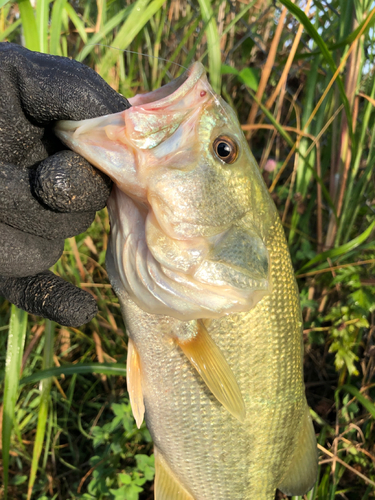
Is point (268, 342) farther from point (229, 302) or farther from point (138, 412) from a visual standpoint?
point (138, 412)

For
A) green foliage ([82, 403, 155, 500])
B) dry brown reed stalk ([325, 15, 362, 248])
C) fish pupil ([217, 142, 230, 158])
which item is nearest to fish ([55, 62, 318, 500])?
fish pupil ([217, 142, 230, 158])

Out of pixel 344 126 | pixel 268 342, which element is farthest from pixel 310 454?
pixel 344 126

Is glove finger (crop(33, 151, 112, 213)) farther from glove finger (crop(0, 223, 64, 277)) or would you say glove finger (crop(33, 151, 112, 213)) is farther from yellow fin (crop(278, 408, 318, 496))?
yellow fin (crop(278, 408, 318, 496))

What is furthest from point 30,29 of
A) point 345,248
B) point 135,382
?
point 345,248

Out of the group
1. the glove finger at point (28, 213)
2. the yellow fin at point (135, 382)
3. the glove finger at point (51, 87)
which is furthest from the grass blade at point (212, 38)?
the yellow fin at point (135, 382)

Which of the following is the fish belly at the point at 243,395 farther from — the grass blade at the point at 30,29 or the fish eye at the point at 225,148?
the grass blade at the point at 30,29

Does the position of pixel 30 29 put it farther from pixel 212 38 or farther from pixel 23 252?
pixel 23 252
